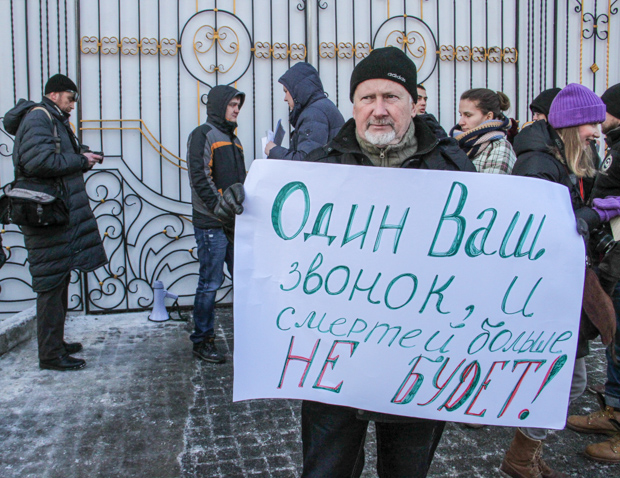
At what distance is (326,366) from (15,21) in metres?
4.90

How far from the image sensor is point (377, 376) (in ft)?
6.24

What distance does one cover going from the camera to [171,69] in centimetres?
554

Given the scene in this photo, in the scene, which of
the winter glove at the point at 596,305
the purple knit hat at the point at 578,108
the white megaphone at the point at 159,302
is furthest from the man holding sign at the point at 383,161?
the white megaphone at the point at 159,302

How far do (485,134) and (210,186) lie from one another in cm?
200

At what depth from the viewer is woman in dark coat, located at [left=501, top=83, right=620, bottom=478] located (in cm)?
261

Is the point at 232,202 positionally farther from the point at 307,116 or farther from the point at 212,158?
the point at 212,158

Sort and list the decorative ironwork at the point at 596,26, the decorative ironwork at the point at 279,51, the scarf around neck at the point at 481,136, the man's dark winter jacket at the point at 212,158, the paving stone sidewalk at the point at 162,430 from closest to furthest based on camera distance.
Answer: the paving stone sidewalk at the point at 162,430 < the scarf around neck at the point at 481,136 < the man's dark winter jacket at the point at 212,158 < the decorative ironwork at the point at 279,51 < the decorative ironwork at the point at 596,26

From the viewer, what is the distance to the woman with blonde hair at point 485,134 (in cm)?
350

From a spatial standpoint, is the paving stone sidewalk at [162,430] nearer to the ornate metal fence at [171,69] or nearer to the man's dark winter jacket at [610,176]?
the ornate metal fence at [171,69]

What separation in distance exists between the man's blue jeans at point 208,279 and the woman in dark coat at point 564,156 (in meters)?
2.42

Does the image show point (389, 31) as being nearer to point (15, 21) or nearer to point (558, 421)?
point (15, 21)

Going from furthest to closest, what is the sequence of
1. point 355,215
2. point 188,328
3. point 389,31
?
1. point 389,31
2. point 188,328
3. point 355,215

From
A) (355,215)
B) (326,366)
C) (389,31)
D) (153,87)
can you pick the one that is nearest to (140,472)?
(326,366)

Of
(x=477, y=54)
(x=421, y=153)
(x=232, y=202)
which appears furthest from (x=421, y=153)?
(x=477, y=54)
